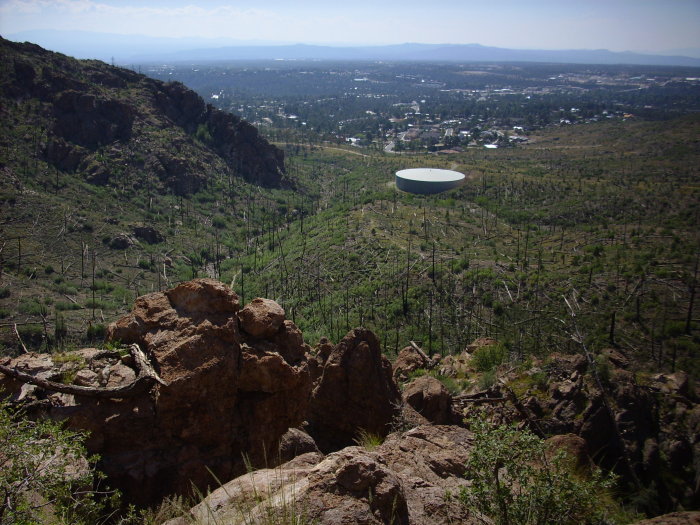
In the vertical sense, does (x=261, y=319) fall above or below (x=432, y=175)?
above

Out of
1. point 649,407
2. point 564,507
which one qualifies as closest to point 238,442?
point 564,507

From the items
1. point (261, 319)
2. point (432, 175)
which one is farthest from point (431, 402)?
point (432, 175)

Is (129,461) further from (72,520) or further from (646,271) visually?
(646,271)

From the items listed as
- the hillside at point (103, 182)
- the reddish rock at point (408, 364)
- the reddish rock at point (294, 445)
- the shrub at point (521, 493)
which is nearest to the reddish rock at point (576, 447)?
the shrub at point (521, 493)

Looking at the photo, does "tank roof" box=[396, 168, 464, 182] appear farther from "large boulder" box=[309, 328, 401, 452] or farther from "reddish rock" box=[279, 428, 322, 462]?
"reddish rock" box=[279, 428, 322, 462]

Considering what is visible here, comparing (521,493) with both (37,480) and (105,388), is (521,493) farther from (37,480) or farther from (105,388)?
(105,388)

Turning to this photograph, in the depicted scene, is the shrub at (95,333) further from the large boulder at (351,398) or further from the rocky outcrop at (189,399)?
the rocky outcrop at (189,399)
